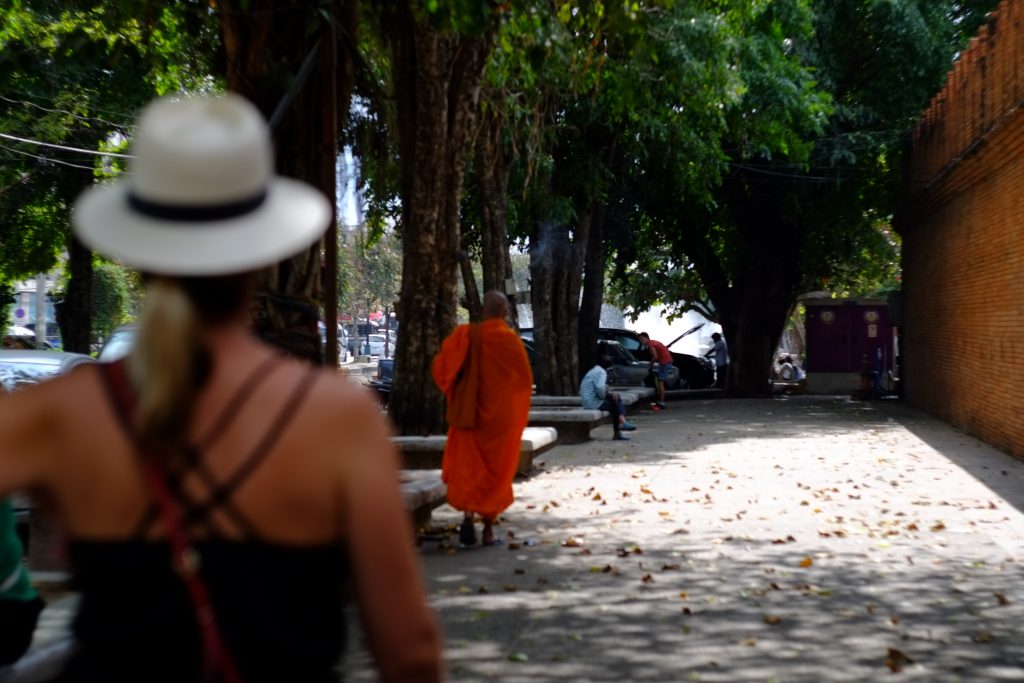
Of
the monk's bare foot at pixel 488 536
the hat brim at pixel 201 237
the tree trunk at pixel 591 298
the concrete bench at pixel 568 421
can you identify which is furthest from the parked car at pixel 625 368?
the hat brim at pixel 201 237

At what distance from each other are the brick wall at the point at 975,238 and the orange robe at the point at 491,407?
27.2 feet

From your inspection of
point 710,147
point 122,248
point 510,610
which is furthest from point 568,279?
point 122,248

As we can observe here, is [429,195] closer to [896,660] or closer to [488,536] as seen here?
[488,536]

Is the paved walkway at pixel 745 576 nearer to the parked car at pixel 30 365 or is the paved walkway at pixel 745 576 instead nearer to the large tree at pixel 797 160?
the parked car at pixel 30 365

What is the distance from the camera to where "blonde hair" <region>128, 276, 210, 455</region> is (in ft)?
6.72

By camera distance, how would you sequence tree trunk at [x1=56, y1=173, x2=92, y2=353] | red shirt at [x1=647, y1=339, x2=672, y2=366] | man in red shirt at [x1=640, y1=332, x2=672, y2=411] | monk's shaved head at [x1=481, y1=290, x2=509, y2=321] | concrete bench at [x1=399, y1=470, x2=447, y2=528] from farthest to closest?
red shirt at [x1=647, y1=339, x2=672, y2=366], man in red shirt at [x1=640, y1=332, x2=672, y2=411], tree trunk at [x1=56, y1=173, x2=92, y2=353], monk's shaved head at [x1=481, y1=290, x2=509, y2=321], concrete bench at [x1=399, y1=470, x2=447, y2=528]

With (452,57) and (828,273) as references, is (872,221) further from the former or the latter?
(452,57)

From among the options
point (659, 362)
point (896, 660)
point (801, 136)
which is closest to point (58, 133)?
point (659, 362)

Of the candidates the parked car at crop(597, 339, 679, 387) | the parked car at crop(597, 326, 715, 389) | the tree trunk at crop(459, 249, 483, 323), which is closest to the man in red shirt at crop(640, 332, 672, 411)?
the parked car at crop(597, 339, 679, 387)

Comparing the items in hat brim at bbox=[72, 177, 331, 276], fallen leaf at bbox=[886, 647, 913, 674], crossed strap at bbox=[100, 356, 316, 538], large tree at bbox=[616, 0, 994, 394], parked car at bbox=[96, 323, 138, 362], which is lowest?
fallen leaf at bbox=[886, 647, 913, 674]

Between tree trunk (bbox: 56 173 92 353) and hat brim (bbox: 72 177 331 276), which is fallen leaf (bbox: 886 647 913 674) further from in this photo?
tree trunk (bbox: 56 173 92 353)

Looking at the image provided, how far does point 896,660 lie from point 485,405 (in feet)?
15.1

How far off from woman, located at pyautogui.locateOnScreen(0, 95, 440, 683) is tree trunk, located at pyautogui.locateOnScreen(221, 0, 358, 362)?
5010 millimetres

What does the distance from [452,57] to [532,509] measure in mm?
4659
